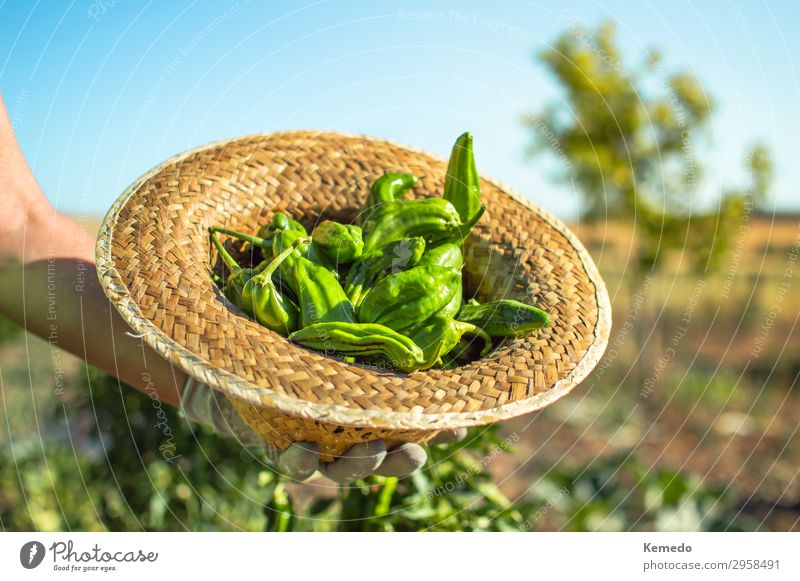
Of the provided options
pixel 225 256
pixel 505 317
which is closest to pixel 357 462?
pixel 505 317

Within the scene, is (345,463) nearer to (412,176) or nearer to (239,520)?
(412,176)

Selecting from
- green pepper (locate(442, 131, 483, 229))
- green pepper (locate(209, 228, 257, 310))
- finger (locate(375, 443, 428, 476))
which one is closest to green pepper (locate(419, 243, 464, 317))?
green pepper (locate(442, 131, 483, 229))

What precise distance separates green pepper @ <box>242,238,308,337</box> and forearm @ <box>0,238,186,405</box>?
0.53 meters

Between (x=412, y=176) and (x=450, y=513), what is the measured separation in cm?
115

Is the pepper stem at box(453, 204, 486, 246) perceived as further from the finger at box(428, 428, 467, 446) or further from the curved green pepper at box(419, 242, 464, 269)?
the finger at box(428, 428, 467, 446)

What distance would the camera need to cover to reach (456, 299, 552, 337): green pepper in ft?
6.78

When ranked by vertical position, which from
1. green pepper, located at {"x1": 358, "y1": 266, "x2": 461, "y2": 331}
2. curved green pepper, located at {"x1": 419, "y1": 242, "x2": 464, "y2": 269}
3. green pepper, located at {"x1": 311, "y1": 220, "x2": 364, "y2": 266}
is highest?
green pepper, located at {"x1": 311, "y1": 220, "x2": 364, "y2": 266}

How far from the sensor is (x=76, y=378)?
11.0ft

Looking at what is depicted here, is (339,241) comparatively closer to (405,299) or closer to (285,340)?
(405,299)

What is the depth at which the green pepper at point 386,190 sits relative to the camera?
94.3 inches

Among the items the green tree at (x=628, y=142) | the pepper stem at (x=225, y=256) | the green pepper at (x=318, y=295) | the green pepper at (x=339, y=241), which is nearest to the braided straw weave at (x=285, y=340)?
the pepper stem at (x=225, y=256)

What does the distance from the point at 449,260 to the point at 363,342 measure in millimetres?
445

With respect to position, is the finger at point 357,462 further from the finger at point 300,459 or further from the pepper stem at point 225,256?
the pepper stem at point 225,256

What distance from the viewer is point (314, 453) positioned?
206cm
